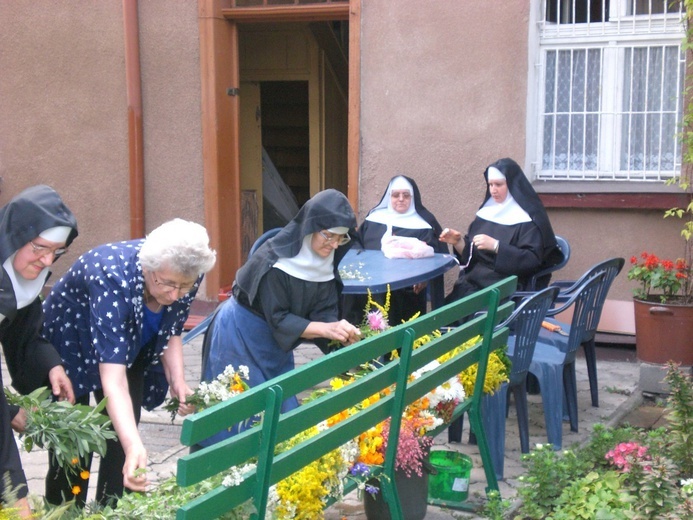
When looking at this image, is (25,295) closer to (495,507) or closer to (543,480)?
(495,507)

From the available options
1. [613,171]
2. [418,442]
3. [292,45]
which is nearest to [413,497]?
[418,442]

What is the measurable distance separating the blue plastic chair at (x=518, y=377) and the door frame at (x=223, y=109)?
322cm

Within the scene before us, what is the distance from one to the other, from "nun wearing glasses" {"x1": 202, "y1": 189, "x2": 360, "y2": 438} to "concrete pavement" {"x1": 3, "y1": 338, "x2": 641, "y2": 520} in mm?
803

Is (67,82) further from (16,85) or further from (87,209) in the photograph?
(87,209)

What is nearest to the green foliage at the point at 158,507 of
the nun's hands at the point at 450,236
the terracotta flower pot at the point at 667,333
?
the nun's hands at the point at 450,236

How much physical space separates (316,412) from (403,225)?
4.07 meters

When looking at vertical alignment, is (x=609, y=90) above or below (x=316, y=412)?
above

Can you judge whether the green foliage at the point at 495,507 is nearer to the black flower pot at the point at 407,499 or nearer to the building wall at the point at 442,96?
the black flower pot at the point at 407,499

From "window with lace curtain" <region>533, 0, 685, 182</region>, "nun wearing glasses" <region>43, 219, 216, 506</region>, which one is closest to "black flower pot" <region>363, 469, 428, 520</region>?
"nun wearing glasses" <region>43, 219, 216, 506</region>

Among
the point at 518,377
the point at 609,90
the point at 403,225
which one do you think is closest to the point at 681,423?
the point at 518,377

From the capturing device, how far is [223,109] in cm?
833

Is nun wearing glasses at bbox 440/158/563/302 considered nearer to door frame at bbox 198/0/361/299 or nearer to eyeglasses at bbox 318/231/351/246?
door frame at bbox 198/0/361/299

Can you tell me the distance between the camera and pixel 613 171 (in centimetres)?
725

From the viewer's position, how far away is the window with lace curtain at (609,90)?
7.08 metres
